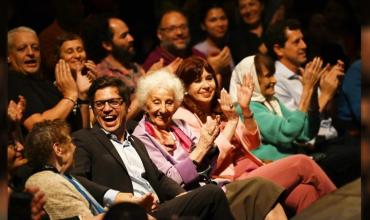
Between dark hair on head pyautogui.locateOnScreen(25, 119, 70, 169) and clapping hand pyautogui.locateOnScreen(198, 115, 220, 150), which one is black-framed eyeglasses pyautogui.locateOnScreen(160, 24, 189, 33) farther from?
dark hair on head pyautogui.locateOnScreen(25, 119, 70, 169)

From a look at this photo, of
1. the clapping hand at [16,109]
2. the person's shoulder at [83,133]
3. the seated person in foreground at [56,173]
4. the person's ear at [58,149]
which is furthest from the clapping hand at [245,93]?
the person's ear at [58,149]

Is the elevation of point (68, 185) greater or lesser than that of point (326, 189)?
greater

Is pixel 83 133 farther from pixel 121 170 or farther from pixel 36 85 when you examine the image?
pixel 36 85

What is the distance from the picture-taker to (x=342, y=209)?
7.22 meters

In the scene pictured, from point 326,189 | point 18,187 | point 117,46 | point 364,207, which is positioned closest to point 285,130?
point 326,189

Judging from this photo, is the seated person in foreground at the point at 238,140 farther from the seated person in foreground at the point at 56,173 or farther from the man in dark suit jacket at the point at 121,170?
the seated person in foreground at the point at 56,173

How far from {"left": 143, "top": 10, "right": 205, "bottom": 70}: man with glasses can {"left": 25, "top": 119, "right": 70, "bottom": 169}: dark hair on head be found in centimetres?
190

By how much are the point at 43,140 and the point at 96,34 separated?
1.69m

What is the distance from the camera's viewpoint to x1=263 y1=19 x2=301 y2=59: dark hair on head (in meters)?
7.54

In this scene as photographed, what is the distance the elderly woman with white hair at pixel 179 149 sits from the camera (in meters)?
6.17

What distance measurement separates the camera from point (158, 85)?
246 inches

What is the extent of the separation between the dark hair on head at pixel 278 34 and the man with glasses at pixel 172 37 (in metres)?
0.51

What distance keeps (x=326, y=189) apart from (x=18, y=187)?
7.05 ft

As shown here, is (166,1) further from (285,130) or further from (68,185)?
(68,185)
